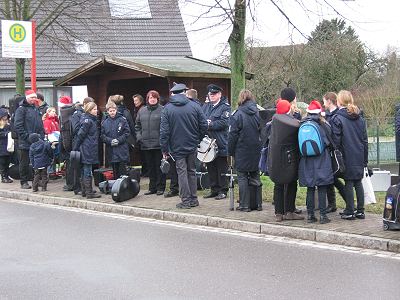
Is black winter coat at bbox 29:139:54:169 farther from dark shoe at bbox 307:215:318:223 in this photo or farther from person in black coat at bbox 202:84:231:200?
dark shoe at bbox 307:215:318:223

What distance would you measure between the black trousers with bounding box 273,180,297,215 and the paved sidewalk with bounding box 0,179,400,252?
0.74ft

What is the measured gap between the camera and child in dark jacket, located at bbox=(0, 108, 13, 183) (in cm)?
1537

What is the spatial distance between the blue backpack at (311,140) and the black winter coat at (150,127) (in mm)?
3997

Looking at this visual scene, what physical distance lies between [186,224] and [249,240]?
159 centimetres

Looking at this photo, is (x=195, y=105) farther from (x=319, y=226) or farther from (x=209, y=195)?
(x=319, y=226)

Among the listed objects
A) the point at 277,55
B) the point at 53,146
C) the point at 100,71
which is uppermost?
the point at 277,55

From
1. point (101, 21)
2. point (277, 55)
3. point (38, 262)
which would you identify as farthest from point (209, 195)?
point (277, 55)

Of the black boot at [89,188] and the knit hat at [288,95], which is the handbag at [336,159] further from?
the black boot at [89,188]

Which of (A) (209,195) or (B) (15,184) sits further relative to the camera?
(B) (15,184)

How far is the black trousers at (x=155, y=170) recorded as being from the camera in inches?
489

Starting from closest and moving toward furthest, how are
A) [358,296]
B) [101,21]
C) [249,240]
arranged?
[358,296], [249,240], [101,21]

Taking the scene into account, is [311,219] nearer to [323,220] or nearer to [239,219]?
[323,220]

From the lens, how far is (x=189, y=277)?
6785 mm

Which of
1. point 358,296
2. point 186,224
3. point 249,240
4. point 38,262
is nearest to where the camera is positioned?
point 358,296
